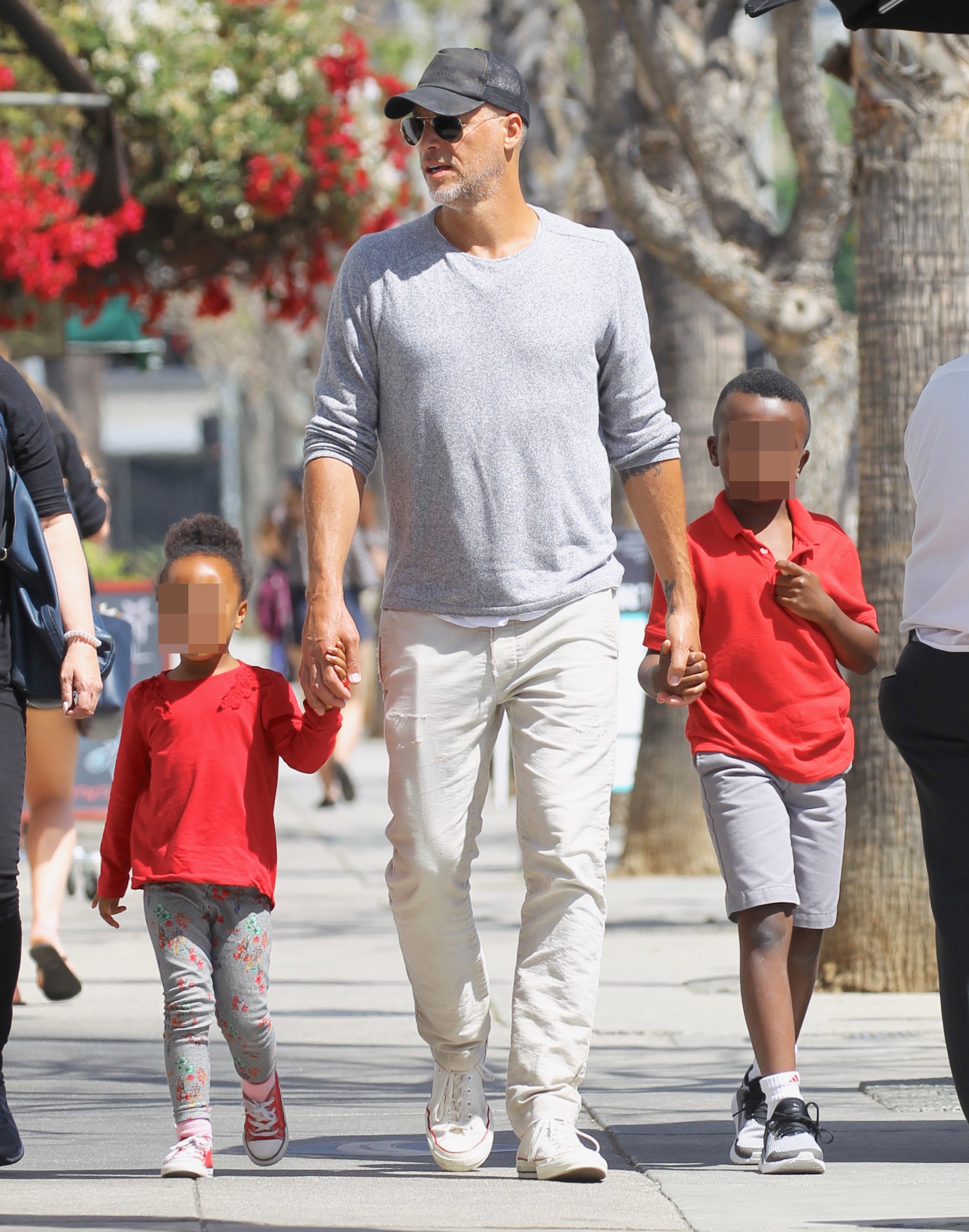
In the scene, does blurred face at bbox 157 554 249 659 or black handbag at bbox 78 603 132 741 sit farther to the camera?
black handbag at bbox 78 603 132 741

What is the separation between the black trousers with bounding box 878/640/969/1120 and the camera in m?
4.31

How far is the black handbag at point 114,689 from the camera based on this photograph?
275 inches

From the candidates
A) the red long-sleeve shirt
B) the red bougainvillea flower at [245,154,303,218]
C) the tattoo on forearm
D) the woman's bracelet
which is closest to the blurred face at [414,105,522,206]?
the tattoo on forearm

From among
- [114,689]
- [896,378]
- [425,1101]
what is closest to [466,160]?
[425,1101]

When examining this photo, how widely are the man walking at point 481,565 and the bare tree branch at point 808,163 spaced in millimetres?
3993

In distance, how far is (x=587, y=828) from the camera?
4.38m

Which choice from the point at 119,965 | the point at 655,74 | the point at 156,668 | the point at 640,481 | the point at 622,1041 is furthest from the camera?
the point at 156,668

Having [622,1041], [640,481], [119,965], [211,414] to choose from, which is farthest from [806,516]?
[211,414]

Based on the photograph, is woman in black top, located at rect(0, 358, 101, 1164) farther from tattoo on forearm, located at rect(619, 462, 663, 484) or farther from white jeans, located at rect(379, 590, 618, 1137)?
tattoo on forearm, located at rect(619, 462, 663, 484)

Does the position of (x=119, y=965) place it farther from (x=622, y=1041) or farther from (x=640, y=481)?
(x=640, y=481)

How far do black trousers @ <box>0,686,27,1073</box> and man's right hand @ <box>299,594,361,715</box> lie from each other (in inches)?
26.9

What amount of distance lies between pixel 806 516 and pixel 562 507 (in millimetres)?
682

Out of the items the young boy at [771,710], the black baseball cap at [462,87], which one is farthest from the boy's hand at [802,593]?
the black baseball cap at [462,87]

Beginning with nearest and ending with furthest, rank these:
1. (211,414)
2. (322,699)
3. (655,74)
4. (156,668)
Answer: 1. (322,699)
2. (655,74)
3. (156,668)
4. (211,414)
